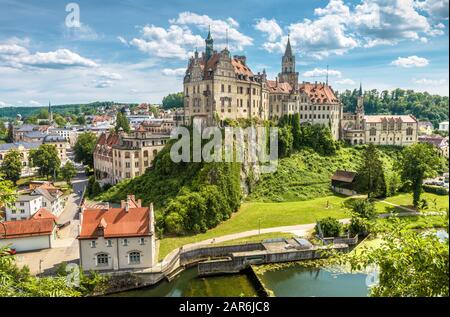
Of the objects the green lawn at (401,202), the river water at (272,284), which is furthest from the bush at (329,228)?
the green lawn at (401,202)

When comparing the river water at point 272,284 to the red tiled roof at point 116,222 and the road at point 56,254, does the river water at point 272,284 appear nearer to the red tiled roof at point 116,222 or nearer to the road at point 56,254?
the red tiled roof at point 116,222

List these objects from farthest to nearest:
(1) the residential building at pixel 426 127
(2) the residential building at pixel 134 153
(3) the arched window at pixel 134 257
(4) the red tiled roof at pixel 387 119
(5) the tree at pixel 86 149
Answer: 1. (1) the residential building at pixel 426 127
2. (4) the red tiled roof at pixel 387 119
3. (5) the tree at pixel 86 149
4. (2) the residential building at pixel 134 153
5. (3) the arched window at pixel 134 257

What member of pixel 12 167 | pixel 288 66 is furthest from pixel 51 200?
pixel 288 66

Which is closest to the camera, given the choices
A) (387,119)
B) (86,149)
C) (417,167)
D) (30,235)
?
(30,235)

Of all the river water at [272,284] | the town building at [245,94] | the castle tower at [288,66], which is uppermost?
the castle tower at [288,66]

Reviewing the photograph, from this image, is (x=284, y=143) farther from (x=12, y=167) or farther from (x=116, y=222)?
(x=12, y=167)

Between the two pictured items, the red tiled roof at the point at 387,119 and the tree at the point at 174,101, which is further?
the tree at the point at 174,101
